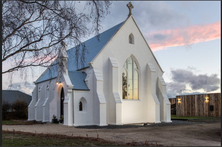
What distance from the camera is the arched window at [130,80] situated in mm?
24781

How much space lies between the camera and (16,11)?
342 inches

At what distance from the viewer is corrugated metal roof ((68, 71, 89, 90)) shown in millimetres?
22625

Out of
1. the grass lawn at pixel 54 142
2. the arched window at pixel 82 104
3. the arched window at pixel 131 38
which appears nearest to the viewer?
the grass lawn at pixel 54 142

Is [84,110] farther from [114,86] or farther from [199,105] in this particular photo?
[199,105]

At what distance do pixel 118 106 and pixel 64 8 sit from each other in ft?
48.0

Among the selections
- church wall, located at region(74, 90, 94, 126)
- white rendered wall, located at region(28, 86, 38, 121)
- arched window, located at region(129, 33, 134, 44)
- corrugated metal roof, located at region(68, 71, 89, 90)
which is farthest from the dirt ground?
white rendered wall, located at region(28, 86, 38, 121)

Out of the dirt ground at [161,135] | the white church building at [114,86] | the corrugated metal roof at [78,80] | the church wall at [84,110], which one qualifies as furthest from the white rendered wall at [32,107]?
the dirt ground at [161,135]

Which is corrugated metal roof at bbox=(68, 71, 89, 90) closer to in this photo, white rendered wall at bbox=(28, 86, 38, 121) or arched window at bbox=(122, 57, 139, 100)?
arched window at bbox=(122, 57, 139, 100)

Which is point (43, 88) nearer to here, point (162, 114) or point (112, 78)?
point (112, 78)

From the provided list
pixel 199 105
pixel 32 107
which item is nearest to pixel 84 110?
pixel 32 107

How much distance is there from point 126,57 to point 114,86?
3550 mm

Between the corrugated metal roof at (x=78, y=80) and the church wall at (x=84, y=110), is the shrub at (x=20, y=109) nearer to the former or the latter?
the corrugated metal roof at (x=78, y=80)

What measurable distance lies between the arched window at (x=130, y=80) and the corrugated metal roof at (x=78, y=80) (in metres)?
4.05

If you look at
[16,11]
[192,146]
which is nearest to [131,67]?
[192,146]
